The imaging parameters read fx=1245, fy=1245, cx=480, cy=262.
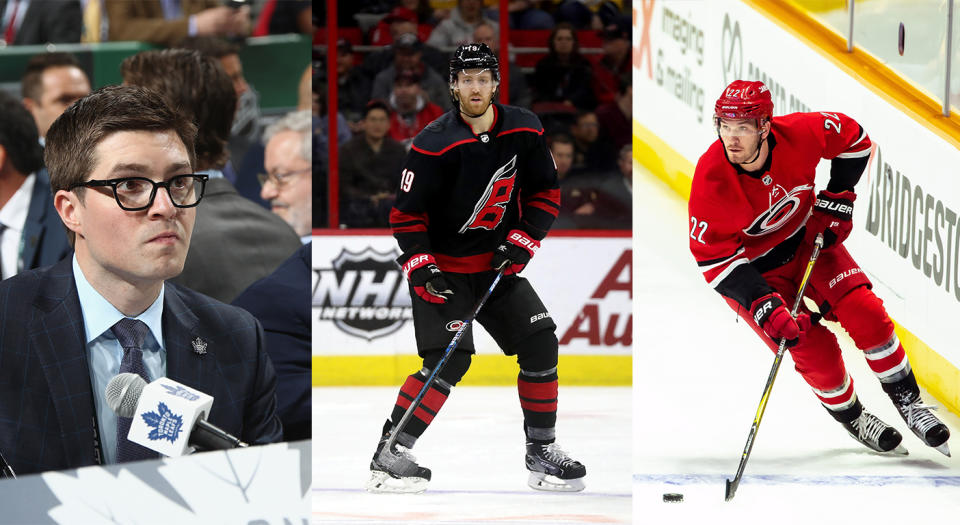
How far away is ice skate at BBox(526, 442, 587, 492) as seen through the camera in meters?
3.51

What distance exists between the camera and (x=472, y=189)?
136 inches

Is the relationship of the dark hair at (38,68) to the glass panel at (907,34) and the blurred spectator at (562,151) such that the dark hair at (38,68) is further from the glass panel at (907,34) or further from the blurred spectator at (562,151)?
the glass panel at (907,34)

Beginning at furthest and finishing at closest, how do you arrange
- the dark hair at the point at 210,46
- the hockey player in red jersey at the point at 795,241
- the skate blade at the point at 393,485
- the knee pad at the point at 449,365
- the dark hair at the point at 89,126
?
the hockey player in red jersey at the point at 795,241
the knee pad at the point at 449,365
the skate blade at the point at 393,485
the dark hair at the point at 210,46
the dark hair at the point at 89,126

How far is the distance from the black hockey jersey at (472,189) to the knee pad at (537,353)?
0.81 feet

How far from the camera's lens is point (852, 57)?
545 cm

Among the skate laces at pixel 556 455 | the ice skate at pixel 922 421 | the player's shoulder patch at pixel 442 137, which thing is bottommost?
the ice skate at pixel 922 421

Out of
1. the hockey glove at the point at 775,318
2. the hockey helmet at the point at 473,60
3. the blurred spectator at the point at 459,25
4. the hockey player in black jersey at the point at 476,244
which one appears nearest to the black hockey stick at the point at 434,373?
the hockey player in black jersey at the point at 476,244

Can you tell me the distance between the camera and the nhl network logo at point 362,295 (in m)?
5.57

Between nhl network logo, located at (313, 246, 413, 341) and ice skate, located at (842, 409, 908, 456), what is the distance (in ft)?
7.16

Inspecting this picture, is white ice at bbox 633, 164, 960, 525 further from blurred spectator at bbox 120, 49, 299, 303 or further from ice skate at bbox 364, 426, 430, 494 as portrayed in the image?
blurred spectator at bbox 120, 49, 299, 303

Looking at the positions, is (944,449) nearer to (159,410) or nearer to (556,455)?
(556,455)

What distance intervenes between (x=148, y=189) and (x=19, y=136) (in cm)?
36

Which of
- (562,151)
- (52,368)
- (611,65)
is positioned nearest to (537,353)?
(52,368)

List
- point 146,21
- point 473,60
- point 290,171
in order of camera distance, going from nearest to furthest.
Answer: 1. point 290,171
2. point 146,21
3. point 473,60
